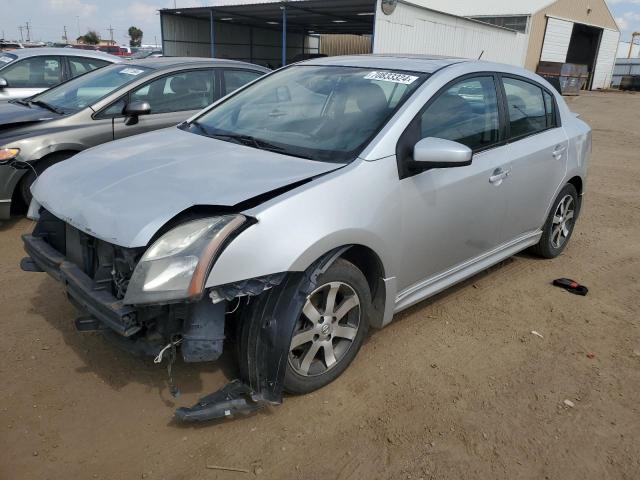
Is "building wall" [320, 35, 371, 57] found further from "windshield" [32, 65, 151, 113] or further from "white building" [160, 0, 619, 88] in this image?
"windshield" [32, 65, 151, 113]

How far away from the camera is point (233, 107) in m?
3.84

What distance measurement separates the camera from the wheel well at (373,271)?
2.89 metres

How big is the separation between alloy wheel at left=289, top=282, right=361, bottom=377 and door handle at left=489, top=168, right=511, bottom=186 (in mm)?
1357

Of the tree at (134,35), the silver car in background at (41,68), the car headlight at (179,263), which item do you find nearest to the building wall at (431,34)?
the silver car in background at (41,68)

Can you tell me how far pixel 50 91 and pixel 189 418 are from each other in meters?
5.35

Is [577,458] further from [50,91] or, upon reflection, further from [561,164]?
[50,91]

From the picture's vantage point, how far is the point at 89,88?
5.97 meters

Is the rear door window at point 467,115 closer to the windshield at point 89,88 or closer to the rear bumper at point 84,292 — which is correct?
the rear bumper at point 84,292

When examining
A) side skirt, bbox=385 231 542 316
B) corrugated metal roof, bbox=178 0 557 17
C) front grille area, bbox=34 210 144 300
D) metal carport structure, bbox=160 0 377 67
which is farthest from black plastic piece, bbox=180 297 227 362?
corrugated metal roof, bbox=178 0 557 17

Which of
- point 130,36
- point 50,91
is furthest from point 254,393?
point 130,36

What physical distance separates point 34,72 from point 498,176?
746cm

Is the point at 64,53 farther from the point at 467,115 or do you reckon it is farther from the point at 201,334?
the point at 201,334

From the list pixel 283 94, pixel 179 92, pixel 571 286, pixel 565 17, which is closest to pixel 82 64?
pixel 179 92

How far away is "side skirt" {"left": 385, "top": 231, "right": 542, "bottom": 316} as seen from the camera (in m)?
3.23
